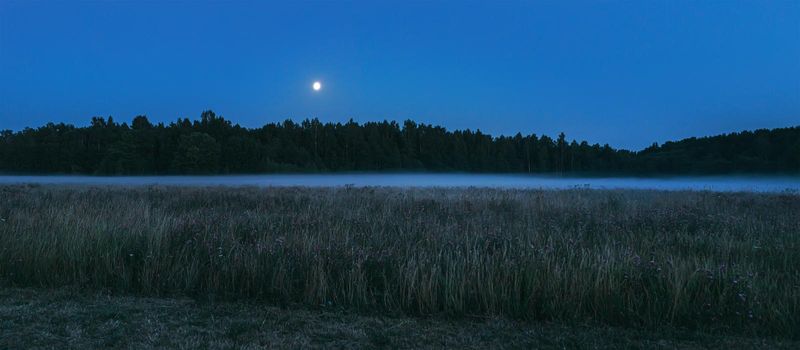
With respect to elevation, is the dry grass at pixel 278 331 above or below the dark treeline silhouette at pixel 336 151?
below

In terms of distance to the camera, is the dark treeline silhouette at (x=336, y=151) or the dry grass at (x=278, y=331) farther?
the dark treeline silhouette at (x=336, y=151)

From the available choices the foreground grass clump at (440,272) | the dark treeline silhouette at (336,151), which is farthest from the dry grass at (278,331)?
the dark treeline silhouette at (336,151)

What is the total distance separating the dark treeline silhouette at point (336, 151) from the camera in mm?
111062

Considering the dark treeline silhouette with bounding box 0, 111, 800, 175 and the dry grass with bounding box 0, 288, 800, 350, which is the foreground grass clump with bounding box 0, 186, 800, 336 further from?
the dark treeline silhouette with bounding box 0, 111, 800, 175

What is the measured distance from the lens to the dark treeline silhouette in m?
111

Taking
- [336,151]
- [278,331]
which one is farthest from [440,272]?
[336,151]

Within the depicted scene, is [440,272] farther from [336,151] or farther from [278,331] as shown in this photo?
[336,151]

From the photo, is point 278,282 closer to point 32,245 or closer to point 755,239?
point 32,245

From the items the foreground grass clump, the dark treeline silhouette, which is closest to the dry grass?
the foreground grass clump

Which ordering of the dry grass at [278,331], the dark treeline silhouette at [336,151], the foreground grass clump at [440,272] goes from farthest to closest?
the dark treeline silhouette at [336,151] → the foreground grass clump at [440,272] → the dry grass at [278,331]

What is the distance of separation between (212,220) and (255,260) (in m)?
4.55

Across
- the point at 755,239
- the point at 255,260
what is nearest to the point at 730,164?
the point at 755,239

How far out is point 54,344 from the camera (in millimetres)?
3936

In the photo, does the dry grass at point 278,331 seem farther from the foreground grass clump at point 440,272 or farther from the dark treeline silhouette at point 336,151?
the dark treeline silhouette at point 336,151
